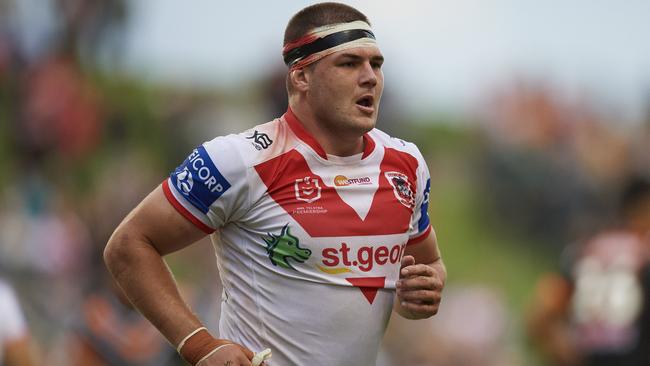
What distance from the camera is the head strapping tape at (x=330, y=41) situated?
190 inches

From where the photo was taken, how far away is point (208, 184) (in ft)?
15.1

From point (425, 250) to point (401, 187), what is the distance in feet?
1.39

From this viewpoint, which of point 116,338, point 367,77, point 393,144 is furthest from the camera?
point 116,338

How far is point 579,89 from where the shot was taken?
53.9 ft

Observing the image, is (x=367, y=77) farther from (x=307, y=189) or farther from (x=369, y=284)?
(x=369, y=284)

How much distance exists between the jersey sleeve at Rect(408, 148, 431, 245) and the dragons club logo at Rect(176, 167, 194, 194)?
0.99 m

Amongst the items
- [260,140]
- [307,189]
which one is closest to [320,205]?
[307,189]

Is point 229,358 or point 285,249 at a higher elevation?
point 285,249

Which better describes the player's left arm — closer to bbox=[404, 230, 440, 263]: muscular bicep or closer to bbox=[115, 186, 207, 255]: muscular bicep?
bbox=[404, 230, 440, 263]: muscular bicep

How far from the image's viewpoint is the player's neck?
4867 millimetres

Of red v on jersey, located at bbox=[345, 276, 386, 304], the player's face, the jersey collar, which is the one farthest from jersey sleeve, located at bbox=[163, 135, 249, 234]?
red v on jersey, located at bbox=[345, 276, 386, 304]

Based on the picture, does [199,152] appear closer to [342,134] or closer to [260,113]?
[342,134]

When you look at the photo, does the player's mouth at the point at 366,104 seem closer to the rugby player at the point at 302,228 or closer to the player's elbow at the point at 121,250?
the rugby player at the point at 302,228

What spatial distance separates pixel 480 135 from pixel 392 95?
2.38 meters
